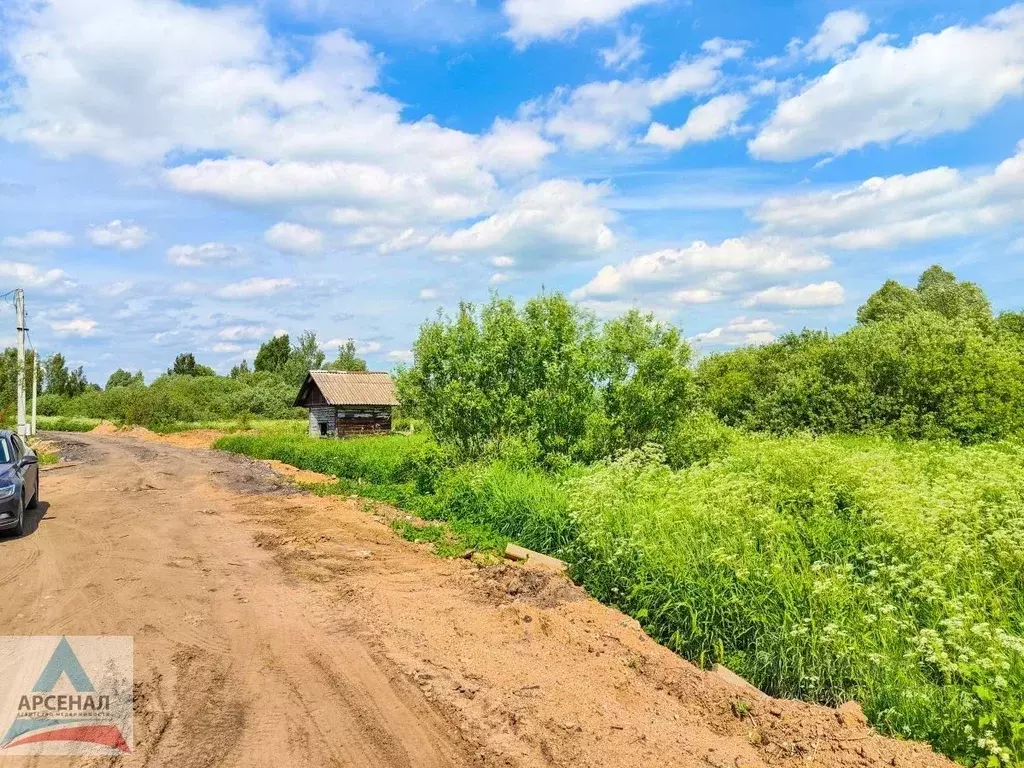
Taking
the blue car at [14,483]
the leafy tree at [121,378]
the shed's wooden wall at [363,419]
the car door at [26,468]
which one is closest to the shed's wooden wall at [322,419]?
the shed's wooden wall at [363,419]

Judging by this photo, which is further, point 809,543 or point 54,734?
point 809,543

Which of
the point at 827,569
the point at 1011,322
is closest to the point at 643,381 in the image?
the point at 827,569

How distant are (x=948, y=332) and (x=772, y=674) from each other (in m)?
19.1

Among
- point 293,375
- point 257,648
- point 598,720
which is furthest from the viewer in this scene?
point 293,375

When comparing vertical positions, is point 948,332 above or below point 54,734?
above

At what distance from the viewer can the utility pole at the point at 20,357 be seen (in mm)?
33125

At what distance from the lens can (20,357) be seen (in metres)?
33.7

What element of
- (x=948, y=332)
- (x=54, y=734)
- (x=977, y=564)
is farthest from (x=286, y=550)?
(x=948, y=332)

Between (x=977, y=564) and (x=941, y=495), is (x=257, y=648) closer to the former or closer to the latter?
(x=977, y=564)

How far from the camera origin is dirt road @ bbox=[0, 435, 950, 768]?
4.57 metres

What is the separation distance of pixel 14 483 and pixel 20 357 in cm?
2824

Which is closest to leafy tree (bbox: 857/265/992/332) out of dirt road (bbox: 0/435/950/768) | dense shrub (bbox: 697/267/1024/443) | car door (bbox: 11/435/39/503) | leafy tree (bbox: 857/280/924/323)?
leafy tree (bbox: 857/280/924/323)

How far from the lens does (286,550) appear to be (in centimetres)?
1072

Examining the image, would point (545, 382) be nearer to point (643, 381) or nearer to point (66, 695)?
point (643, 381)
